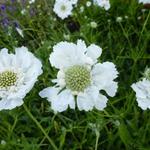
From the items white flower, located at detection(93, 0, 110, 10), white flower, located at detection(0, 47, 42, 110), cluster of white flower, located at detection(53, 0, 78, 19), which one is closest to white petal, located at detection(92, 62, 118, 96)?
white flower, located at detection(0, 47, 42, 110)

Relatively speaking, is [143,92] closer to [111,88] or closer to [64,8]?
[111,88]

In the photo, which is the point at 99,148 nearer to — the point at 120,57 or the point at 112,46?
the point at 120,57

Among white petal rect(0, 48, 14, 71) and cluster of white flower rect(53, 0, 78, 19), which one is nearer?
white petal rect(0, 48, 14, 71)

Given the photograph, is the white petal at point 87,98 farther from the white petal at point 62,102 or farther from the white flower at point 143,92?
the white flower at point 143,92

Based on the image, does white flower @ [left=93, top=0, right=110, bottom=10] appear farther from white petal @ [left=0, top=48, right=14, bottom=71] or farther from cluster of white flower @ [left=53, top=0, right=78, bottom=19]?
white petal @ [left=0, top=48, right=14, bottom=71]

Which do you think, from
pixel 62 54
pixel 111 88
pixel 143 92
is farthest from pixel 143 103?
pixel 62 54
